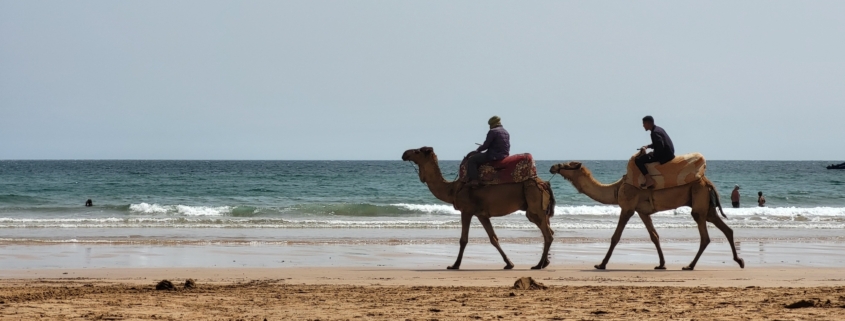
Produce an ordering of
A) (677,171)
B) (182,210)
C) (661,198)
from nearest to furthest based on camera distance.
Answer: (677,171) → (661,198) → (182,210)

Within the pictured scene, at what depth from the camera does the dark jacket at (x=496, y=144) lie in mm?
13141

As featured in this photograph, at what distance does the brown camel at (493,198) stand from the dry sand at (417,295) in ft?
2.21

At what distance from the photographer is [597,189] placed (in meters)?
13.6

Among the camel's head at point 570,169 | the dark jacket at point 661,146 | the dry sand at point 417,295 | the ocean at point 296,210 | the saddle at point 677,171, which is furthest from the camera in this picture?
the ocean at point 296,210

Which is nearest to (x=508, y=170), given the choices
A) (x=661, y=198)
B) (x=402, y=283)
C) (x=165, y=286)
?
(x=661, y=198)

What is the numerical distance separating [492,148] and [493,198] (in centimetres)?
76

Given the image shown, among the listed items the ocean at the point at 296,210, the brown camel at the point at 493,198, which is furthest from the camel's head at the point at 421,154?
the ocean at the point at 296,210

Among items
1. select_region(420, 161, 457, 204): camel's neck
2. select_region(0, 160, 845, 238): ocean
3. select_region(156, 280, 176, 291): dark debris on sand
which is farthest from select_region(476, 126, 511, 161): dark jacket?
select_region(0, 160, 845, 238): ocean

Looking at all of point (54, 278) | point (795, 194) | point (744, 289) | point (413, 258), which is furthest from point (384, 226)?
point (795, 194)

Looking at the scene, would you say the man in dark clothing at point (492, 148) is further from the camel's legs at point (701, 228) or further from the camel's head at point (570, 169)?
the camel's legs at point (701, 228)

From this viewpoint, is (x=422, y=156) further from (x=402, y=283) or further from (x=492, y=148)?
(x=402, y=283)

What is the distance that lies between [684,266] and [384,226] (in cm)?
1243

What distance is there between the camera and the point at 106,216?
3169cm

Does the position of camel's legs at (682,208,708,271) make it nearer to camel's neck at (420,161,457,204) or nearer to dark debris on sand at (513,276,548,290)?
camel's neck at (420,161,457,204)
